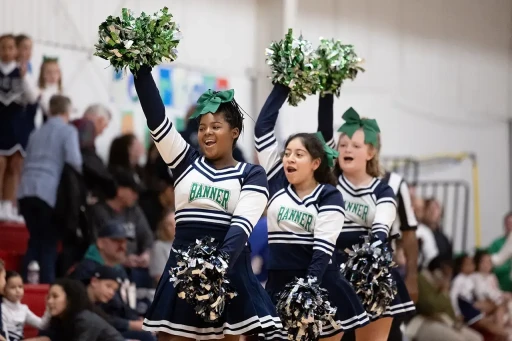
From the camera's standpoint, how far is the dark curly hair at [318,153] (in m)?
5.30

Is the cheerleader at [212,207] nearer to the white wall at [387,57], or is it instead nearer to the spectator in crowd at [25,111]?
the spectator in crowd at [25,111]

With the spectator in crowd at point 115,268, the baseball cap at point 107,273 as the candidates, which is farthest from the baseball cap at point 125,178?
the baseball cap at point 107,273

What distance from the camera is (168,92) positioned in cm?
1008

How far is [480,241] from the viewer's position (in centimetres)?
1376

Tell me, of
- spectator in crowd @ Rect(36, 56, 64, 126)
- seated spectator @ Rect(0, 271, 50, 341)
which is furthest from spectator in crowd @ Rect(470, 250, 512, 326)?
seated spectator @ Rect(0, 271, 50, 341)

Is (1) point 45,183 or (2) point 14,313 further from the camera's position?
(1) point 45,183

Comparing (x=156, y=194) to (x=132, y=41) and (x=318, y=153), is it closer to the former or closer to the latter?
(x=318, y=153)

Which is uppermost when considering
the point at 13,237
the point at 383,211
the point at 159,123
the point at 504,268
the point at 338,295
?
the point at 159,123

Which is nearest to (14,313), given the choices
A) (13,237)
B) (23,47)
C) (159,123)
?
(13,237)

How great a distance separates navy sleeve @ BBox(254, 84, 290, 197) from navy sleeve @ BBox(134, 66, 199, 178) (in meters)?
0.90

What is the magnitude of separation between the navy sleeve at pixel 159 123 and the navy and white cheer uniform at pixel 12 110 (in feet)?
13.0

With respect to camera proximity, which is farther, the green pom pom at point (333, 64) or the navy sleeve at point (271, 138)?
the green pom pom at point (333, 64)

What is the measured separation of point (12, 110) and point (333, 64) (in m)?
3.25

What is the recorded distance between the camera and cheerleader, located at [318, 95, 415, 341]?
19.2 ft
